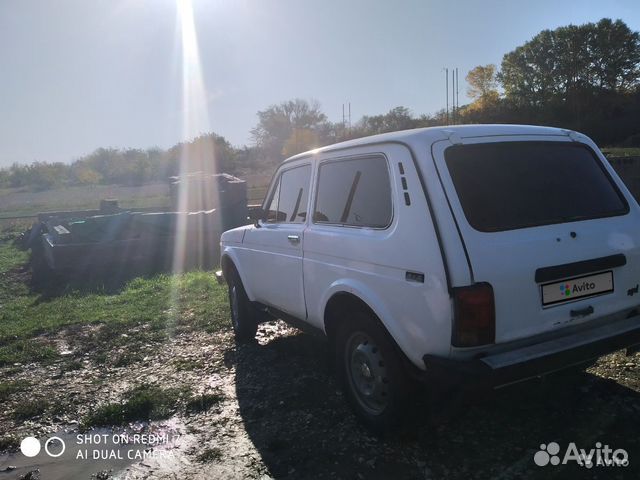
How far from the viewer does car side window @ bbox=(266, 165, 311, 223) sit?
438cm

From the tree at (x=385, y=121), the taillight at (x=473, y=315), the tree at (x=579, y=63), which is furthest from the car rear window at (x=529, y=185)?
the tree at (x=579, y=63)

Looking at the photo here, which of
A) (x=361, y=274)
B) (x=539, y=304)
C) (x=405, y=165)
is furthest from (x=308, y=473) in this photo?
(x=405, y=165)

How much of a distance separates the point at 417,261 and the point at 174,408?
265cm

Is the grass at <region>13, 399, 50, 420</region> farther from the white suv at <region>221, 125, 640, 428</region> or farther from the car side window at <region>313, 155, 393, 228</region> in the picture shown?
the car side window at <region>313, 155, 393, 228</region>

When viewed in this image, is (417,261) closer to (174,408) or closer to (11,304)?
(174,408)

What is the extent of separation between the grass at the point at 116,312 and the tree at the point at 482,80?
56942 millimetres

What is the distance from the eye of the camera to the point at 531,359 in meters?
2.72

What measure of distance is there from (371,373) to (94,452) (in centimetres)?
216

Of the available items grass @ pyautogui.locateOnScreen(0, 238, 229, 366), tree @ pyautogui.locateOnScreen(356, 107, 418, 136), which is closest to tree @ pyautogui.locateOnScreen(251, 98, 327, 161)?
tree @ pyautogui.locateOnScreen(356, 107, 418, 136)

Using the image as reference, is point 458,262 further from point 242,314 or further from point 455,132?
point 242,314

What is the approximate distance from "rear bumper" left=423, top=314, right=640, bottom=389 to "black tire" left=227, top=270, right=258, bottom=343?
119 inches

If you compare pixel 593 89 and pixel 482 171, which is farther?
pixel 593 89

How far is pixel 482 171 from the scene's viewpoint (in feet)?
10.0

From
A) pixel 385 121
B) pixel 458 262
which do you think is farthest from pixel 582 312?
pixel 385 121
